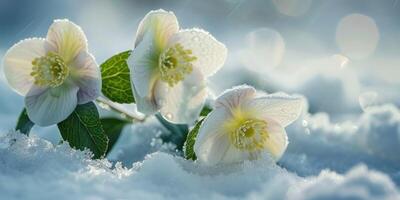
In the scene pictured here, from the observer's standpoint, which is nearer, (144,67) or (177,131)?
(144,67)

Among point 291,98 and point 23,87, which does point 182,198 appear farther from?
point 23,87

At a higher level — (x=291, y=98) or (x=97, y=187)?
(x=291, y=98)

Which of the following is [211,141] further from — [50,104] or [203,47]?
[50,104]

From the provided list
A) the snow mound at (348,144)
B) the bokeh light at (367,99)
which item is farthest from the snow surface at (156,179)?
the bokeh light at (367,99)

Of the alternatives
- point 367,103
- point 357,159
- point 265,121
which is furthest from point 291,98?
point 367,103

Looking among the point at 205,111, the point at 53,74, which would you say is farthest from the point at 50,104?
the point at 205,111
